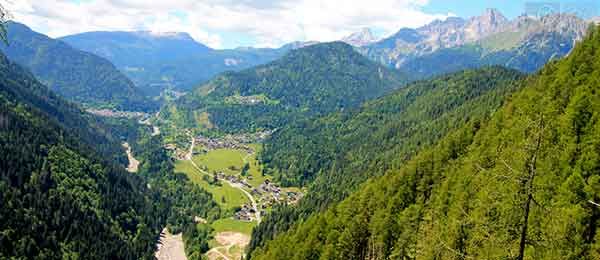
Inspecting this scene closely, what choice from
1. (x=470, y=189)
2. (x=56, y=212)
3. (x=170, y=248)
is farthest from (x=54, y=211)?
(x=470, y=189)

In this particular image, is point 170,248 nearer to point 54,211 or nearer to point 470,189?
point 54,211

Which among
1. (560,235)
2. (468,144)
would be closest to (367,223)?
(468,144)

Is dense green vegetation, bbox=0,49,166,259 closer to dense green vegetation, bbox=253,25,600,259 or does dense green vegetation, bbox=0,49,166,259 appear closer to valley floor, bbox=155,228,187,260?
valley floor, bbox=155,228,187,260

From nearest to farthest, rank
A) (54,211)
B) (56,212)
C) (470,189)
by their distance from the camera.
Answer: (470,189)
(56,212)
(54,211)

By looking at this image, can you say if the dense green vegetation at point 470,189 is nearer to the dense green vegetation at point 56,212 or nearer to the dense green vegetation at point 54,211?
the dense green vegetation at point 56,212

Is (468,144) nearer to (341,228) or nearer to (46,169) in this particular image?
(341,228)

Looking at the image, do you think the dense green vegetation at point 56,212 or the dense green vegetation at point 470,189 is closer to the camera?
the dense green vegetation at point 470,189

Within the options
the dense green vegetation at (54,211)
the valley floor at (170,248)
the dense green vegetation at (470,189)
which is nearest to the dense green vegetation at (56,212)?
the dense green vegetation at (54,211)

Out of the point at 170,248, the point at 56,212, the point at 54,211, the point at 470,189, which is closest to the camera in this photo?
the point at 470,189
